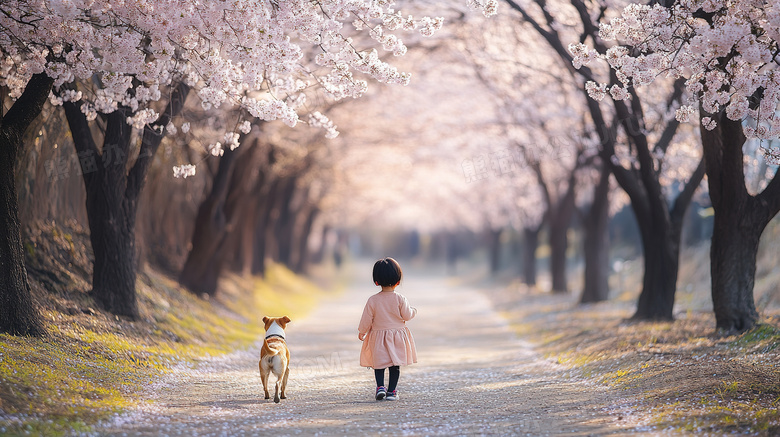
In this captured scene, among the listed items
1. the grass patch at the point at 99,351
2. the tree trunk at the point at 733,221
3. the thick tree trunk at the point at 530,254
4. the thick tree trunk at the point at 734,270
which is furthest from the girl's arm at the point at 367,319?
the thick tree trunk at the point at 530,254

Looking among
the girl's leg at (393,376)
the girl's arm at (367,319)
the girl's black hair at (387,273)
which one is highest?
the girl's black hair at (387,273)

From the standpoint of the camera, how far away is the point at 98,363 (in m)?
9.17

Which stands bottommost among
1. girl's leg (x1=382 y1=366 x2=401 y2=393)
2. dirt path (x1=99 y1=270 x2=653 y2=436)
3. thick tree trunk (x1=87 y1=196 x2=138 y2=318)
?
dirt path (x1=99 y1=270 x2=653 y2=436)

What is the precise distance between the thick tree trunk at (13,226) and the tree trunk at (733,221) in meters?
8.69

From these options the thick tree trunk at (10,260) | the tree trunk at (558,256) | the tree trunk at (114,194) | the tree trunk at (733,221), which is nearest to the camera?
the thick tree trunk at (10,260)

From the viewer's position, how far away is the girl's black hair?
8281 mm

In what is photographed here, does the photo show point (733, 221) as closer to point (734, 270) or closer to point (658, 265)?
point (734, 270)

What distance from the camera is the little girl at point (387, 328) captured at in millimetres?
8250

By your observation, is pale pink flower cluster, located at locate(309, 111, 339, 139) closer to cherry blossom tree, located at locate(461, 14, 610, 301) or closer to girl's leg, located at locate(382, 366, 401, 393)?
girl's leg, located at locate(382, 366, 401, 393)

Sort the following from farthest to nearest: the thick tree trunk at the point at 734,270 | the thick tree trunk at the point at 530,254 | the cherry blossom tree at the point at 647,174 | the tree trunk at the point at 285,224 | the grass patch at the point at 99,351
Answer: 1. the thick tree trunk at the point at 530,254
2. the tree trunk at the point at 285,224
3. the cherry blossom tree at the point at 647,174
4. the thick tree trunk at the point at 734,270
5. the grass patch at the point at 99,351

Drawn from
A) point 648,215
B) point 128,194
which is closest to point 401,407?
point 128,194

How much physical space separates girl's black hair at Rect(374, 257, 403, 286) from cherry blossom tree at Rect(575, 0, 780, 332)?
321 cm

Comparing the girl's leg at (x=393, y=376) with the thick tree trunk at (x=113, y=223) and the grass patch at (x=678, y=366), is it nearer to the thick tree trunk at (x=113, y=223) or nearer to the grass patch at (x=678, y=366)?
the grass patch at (x=678, y=366)

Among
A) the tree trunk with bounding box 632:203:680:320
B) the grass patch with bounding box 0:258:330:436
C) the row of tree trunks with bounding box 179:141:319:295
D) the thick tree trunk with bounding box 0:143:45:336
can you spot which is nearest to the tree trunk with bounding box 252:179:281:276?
the row of tree trunks with bounding box 179:141:319:295
